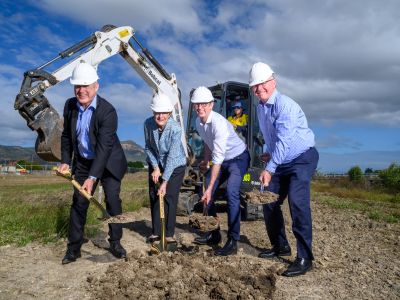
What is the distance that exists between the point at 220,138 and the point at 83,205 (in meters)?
1.83

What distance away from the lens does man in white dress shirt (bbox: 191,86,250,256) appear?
489 centimetres

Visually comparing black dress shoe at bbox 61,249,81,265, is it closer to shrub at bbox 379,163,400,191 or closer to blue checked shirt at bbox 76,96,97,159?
blue checked shirt at bbox 76,96,97,159

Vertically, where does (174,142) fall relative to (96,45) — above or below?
below

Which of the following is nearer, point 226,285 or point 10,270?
point 226,285

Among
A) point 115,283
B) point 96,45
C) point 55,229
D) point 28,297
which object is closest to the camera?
point 28,297

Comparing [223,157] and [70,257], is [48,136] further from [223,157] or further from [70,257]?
[223,157]

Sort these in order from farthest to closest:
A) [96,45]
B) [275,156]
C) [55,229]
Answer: [96,45] < [55,229] < [275,156]

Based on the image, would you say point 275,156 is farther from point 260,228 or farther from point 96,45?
point 96,45

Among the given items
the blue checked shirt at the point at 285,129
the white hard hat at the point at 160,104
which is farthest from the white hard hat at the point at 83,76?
the blue checked shirt at the point at 285,129

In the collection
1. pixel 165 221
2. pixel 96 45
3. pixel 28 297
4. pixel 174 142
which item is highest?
pixel 96 45

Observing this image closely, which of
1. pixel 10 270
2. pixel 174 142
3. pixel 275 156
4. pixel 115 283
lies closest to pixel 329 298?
pixel 275 156

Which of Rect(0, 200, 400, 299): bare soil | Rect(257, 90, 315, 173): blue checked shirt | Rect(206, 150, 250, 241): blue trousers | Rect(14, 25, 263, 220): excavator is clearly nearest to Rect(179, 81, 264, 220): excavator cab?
Rect(14, 25, 263, 220): excavator

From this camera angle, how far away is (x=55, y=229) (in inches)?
223

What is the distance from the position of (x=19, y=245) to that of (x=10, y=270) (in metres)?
1.06
